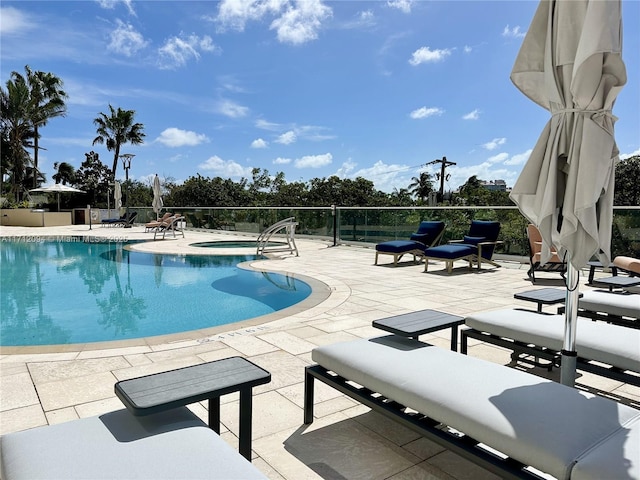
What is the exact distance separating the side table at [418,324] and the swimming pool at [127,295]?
3010 mm

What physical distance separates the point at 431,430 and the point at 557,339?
133cm

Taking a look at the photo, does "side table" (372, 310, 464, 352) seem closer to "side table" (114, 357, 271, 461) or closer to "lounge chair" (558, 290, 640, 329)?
"side table" (114, 357, 271, 461)

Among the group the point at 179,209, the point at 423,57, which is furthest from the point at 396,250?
the point at 179,209

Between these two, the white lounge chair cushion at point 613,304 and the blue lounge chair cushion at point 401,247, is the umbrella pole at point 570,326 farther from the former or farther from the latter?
the blue lounge chair cushion at point 401,247

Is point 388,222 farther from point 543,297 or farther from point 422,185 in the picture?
point 422,185

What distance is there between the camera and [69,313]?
19.4ft

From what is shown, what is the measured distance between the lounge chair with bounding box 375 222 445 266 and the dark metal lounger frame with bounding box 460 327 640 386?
5502 mm

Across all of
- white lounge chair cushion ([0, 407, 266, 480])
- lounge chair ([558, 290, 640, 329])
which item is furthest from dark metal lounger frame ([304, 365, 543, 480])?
lounge chair ([558, 290, 640, 329])

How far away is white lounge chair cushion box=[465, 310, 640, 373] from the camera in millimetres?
2334

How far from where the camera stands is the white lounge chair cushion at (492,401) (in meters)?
1.44

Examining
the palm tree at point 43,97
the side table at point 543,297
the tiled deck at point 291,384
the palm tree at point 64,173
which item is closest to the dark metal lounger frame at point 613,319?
the side table at point 543,297

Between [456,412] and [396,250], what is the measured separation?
7.32 metres

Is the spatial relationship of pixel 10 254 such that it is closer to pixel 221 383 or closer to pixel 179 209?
pixel 179 209

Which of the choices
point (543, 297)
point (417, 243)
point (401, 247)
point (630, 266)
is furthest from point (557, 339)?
point (417, 243)
